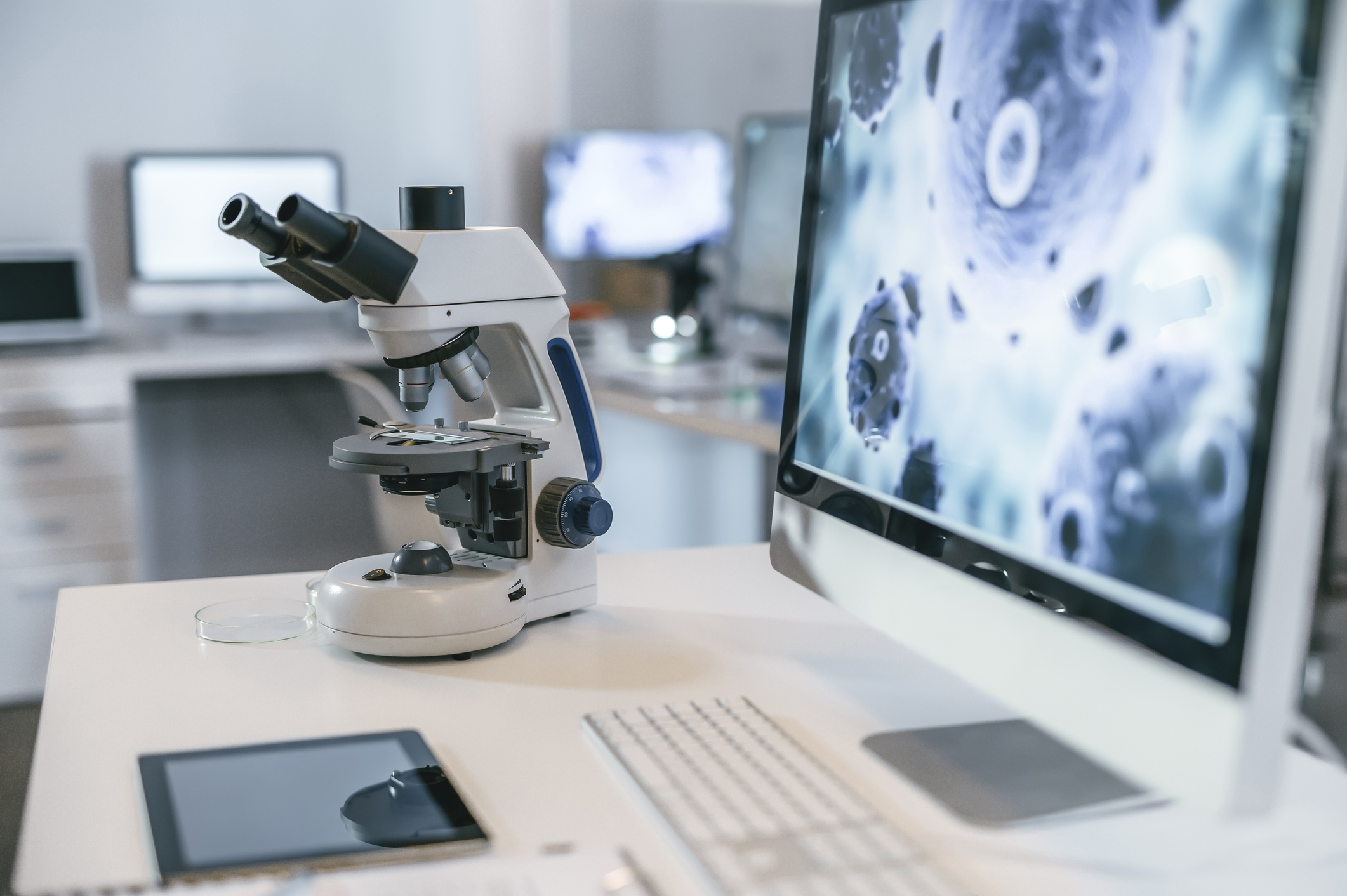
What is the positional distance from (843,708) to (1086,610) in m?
0.26

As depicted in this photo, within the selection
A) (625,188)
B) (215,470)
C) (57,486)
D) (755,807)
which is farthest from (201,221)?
(755,807)

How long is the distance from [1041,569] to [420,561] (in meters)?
0.51

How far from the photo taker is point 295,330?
11.2 feet

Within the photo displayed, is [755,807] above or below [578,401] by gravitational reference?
below

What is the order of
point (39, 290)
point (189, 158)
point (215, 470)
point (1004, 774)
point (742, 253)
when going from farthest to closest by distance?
point (215, 470) < point (189, 158) < point (39, 290) < point (742, 253) < point (1004, 774)

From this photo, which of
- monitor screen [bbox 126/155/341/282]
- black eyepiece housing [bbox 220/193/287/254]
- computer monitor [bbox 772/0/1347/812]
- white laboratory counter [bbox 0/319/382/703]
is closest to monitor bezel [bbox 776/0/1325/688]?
computer monitor [bbox 772/0/1347/812]

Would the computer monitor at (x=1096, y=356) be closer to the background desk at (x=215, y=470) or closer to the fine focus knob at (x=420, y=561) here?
the fine focus knob at (x=420, y=561)

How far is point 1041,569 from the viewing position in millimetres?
606

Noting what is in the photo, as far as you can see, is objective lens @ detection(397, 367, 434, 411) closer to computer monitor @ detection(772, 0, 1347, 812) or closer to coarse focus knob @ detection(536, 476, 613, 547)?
coarse focus knob @ detection(536, 476, 613, 547)

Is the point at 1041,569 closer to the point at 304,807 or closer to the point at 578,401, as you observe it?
the point at 304,807

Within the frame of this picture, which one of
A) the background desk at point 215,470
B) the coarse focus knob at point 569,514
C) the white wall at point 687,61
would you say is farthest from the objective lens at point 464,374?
the white wall at point 687,61

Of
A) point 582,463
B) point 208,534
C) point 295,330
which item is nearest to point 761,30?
point 295,330

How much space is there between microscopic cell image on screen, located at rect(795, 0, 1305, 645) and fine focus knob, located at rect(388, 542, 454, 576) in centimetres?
31

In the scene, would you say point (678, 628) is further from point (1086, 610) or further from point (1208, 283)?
point (1208, 283)
